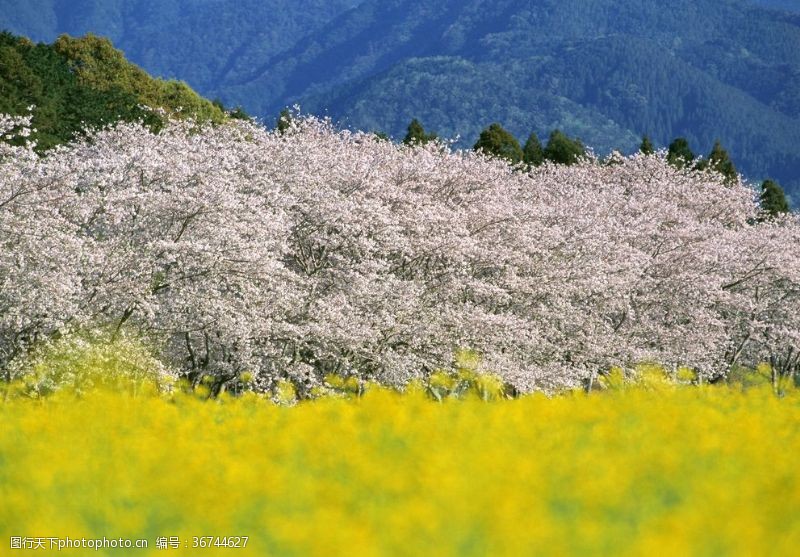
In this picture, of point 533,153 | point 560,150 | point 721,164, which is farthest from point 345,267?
Result: point 721,164

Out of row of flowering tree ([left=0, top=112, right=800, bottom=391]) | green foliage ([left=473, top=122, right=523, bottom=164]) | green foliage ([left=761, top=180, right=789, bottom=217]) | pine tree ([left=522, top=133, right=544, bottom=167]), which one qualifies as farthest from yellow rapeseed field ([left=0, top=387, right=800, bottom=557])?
green foliage ([left=761, top=180, right=789, bottom=217])

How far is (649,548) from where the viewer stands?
4.83m

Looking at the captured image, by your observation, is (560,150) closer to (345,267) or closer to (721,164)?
(721,164)

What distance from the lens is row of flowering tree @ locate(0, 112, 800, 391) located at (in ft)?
65.0

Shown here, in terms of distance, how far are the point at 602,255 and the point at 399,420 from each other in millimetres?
22020

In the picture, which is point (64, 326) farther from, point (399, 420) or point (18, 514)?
point (18, 514)

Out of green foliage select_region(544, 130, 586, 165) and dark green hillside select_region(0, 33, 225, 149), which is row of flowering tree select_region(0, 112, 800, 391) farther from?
green foliage select_region(544, 130, 586, 165)

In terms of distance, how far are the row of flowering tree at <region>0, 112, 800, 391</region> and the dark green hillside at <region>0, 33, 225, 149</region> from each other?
10583mm

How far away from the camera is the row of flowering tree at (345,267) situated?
1981 centimetres

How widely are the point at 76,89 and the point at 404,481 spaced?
1844 inches

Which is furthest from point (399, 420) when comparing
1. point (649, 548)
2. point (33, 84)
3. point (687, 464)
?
point (33, 84)

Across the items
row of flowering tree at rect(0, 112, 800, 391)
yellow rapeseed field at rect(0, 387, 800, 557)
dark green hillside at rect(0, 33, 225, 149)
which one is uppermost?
dark green hillside at rect(0, 33, 225, 149)

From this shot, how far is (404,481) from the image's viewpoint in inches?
261

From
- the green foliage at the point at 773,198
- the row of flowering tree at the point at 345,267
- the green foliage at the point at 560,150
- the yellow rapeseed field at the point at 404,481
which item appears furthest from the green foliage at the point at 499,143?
the yellow rapeseed field at the point at 404,481
